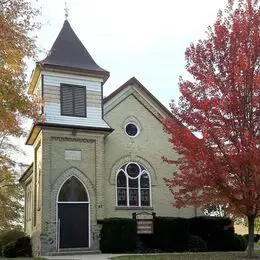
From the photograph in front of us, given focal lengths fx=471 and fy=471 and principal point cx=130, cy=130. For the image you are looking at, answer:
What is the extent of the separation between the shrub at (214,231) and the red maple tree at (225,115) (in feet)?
24.9

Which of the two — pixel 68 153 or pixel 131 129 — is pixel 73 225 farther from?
pixel 131 129

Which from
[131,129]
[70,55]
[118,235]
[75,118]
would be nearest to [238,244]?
[118,235]

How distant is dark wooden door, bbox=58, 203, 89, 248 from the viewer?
2333 cm

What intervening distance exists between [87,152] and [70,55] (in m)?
5.74

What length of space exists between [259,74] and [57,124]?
36.5 ft

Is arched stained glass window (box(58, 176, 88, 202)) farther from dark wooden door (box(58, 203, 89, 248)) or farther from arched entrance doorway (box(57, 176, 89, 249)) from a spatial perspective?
dark wooden door (box(58, 203, 89, 248))

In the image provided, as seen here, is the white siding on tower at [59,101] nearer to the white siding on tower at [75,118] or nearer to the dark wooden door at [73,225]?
the white siding on tower at [75,118]

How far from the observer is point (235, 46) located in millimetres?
17531

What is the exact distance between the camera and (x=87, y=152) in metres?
24.8

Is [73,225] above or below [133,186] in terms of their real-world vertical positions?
below

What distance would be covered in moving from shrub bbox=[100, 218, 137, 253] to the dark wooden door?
970 millimetres

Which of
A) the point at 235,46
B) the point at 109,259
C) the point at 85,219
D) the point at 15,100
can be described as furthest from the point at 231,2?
the point at 85,219

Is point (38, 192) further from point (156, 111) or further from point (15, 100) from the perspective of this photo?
point (15, 100)

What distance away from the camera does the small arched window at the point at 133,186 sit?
25.8 metres
